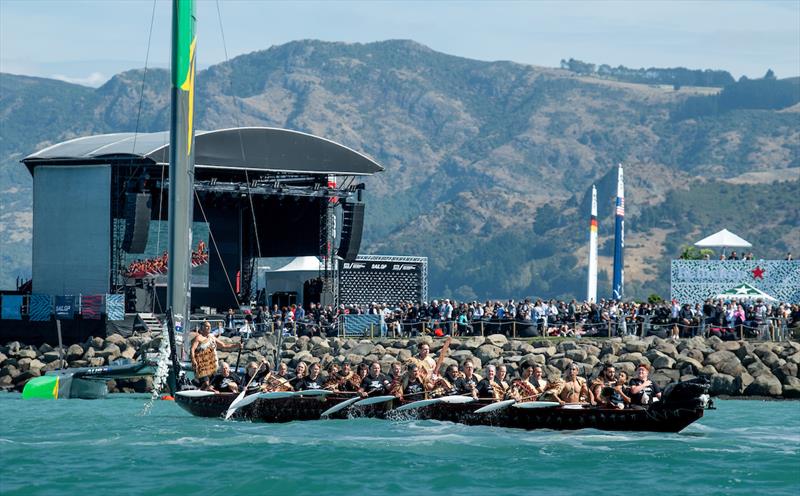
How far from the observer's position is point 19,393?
40.6m

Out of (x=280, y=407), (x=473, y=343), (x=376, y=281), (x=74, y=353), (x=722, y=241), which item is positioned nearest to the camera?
(x=280, y=407)

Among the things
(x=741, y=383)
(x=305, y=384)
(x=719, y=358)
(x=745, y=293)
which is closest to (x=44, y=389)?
(x=305, y=384)

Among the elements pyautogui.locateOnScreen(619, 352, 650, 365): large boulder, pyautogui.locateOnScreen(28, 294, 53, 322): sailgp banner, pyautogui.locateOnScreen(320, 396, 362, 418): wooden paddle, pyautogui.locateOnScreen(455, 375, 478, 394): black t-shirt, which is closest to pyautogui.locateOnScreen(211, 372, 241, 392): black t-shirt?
pyautogui.locateOnScreen(320, 396, 362, 418): wooden paddle

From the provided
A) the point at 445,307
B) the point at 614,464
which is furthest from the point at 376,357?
the point at 614,464

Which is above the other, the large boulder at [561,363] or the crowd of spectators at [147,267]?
the crowd of spectators at [147,267]

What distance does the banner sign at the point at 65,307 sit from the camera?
45.9m

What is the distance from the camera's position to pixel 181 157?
30531 mm

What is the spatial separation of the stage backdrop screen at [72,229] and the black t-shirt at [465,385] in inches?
825

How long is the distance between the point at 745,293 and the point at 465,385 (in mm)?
21009

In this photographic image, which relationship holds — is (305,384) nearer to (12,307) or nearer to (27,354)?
(27,354)

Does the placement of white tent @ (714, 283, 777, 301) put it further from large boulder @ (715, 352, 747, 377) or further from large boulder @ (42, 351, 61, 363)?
large boulder @ (42, 351, 61, 363)

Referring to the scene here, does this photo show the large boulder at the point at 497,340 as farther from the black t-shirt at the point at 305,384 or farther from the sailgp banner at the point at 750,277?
the black t-shirt at the point at 305,384

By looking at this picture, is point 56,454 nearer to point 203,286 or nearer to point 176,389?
point 176,389

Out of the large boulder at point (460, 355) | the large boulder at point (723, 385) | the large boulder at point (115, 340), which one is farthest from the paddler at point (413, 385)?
the large boulder at point (115, 340)
